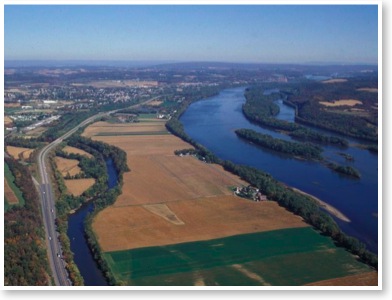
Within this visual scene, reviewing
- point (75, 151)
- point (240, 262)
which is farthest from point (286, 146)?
point (240, 262)

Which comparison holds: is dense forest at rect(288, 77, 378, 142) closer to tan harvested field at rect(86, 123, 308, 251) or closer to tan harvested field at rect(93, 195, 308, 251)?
tan harvested field at rect(86, 123, 308, 251)

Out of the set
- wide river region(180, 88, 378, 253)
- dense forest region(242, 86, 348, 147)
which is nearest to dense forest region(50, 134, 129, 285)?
wide river region(180, 88, 378, 253)

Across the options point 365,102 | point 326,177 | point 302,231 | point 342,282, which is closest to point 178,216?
point 302,231

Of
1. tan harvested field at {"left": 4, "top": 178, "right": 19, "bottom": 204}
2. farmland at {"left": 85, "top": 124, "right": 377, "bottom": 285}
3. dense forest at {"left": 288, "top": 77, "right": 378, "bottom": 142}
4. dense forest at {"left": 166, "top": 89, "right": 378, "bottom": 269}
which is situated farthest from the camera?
dense forest at {"left": 288, "top": 77, "right": 378, "bottom": 142}

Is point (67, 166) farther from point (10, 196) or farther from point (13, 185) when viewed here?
point (10, 196)

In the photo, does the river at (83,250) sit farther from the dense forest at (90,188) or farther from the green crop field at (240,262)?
the green crop field at (240,262)

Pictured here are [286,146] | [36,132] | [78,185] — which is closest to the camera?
[78,185]
